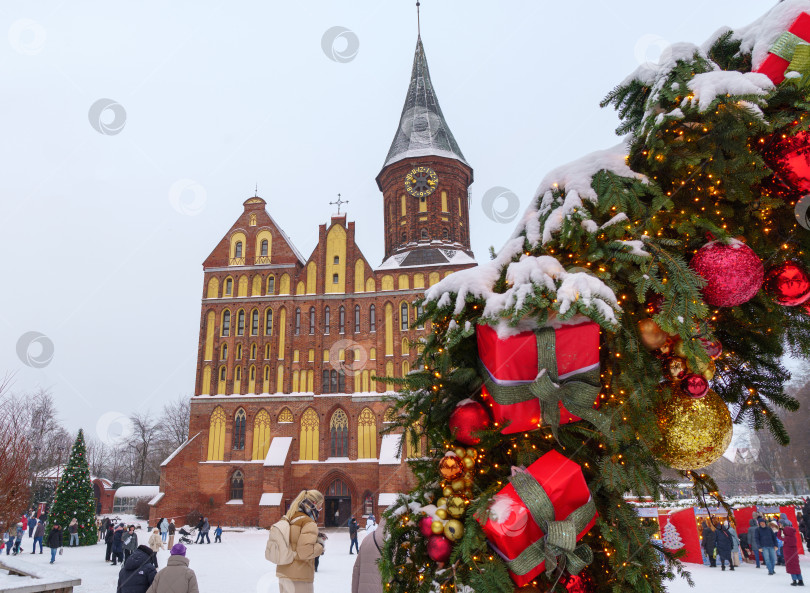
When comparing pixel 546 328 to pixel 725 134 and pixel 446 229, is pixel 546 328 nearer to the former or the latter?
pixel 725 134

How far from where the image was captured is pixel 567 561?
1.94m

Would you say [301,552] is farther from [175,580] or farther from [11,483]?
[11,483]

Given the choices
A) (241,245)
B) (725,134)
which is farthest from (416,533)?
(241,245)

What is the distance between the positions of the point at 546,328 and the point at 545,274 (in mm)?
196

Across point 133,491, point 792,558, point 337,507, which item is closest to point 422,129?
point 337,507

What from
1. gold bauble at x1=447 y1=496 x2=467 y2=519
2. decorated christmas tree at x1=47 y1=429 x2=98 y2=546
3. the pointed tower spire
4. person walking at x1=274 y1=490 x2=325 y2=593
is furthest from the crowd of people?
the pointed tower spire

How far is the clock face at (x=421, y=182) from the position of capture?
31.1 metres

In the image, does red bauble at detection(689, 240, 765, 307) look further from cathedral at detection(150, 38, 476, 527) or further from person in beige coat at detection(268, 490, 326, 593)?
cathedral at detection(150, 38, 476, 527)

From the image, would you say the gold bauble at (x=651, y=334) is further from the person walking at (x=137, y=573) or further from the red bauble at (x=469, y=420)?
the person walking at (x=137, y=573)

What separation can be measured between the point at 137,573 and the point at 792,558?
987 centimetres

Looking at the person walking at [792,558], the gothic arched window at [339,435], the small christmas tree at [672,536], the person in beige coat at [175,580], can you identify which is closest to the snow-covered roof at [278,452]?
the gothic arched window at [339,435]

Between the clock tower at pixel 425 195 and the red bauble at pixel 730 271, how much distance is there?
2645 cm

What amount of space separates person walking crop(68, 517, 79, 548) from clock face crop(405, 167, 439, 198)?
70.3ft

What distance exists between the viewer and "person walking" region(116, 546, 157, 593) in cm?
599
